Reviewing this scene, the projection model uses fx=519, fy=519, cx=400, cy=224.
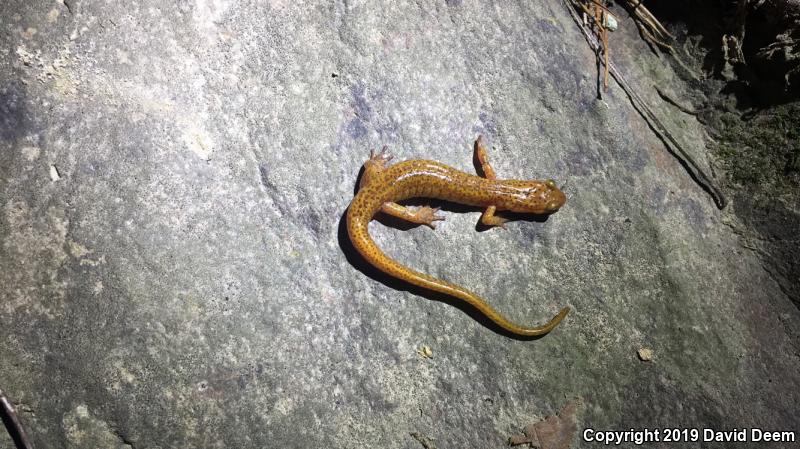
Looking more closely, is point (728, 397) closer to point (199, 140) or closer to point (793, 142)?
point (793, 142)

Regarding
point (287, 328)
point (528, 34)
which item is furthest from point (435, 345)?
point (528, 34)

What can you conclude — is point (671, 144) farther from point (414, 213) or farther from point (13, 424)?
point (13, 424)

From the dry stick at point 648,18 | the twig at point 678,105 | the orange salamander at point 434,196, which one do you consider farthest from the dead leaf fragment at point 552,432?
the dry stick at point 648,18

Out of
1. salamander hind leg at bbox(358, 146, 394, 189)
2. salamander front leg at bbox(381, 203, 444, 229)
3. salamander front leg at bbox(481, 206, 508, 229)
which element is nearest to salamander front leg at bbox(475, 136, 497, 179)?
salamander front leg at bbox(481, 206, 508, 229)

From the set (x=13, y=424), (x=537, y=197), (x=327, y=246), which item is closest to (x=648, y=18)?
(x=537, y=197)

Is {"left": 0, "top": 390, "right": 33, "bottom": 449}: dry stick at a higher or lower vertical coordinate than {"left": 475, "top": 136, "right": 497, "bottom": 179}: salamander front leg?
lower

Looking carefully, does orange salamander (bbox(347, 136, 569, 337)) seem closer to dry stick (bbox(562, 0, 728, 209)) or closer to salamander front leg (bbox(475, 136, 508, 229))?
salamander front leg (bbox(475, 136, 508, 229))
